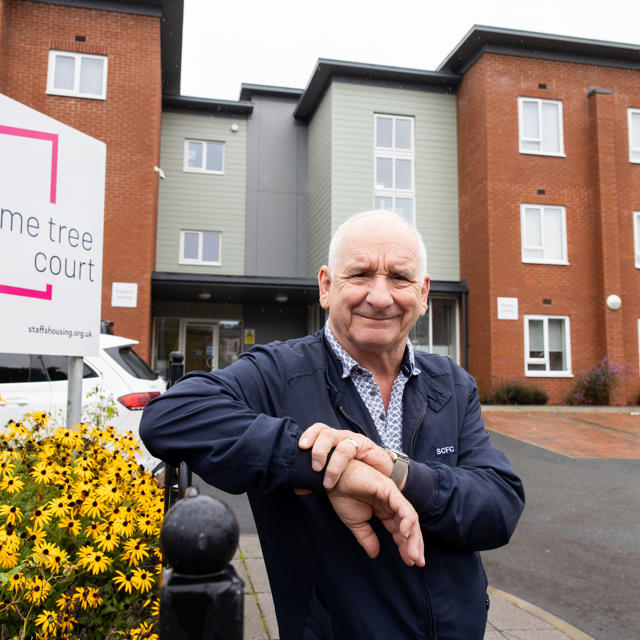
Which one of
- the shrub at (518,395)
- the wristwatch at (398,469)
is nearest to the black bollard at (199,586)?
the wristwatch at (398,469)

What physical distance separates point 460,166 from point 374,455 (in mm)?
17532

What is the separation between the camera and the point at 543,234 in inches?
634

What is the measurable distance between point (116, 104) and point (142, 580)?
14773mm

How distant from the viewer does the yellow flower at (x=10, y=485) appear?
2.19 m

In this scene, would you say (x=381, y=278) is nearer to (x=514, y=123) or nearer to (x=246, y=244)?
(x=514, y=123)

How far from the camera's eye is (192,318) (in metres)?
18.8

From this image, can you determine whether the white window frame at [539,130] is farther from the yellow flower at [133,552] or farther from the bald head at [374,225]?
the yellow flower at [133,552]

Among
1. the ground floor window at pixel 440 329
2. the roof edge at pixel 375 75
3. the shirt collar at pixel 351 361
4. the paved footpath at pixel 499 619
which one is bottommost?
the paved footpath at pixel 499 619

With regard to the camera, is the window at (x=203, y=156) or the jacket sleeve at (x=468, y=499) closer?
the jacket sleeve at (x=468, y=499)

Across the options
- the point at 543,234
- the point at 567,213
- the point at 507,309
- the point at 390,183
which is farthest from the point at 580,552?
the point at 390,183

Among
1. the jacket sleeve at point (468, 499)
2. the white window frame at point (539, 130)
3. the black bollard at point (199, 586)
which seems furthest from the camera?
the white window frame at point (539, 130)

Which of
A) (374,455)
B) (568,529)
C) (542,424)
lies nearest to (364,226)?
(374,455)

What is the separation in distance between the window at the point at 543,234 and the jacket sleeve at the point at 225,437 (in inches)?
617

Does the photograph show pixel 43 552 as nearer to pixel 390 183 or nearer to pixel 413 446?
pixel 413 446
